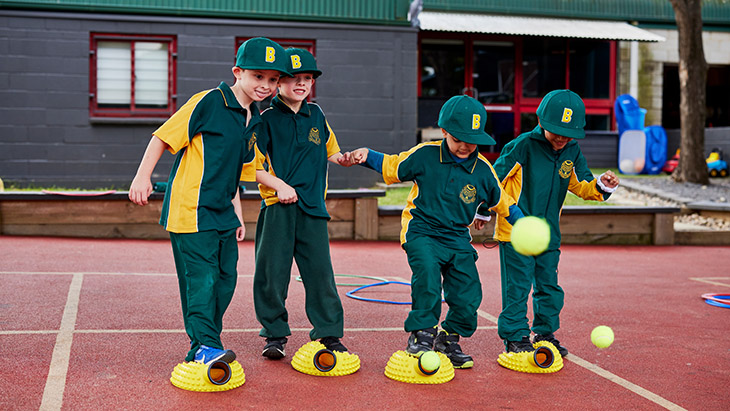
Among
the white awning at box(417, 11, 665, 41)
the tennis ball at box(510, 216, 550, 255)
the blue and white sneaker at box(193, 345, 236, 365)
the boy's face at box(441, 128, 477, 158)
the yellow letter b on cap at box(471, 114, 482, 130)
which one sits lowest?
the blue and white sneaker at box(193, 345, 236, 365)

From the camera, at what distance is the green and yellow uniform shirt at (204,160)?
3988 millimetres

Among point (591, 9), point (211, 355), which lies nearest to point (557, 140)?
point (211, 355)

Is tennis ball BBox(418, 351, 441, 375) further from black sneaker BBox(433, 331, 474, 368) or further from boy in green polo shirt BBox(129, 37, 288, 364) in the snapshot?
boy in green polo shirt BBox(129, 37, 288, 364)

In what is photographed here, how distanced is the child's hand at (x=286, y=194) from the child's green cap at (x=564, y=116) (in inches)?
66.6

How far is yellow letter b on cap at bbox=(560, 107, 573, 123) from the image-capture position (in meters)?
4.64

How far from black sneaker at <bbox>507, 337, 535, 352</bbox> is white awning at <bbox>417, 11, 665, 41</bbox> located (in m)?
13.0

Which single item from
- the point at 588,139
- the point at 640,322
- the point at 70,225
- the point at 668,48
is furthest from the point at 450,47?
the point at 640,322

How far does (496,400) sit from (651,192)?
486 inches

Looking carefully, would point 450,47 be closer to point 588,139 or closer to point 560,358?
point 588,139

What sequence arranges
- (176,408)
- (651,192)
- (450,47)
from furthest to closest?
1. (450,47)
2. (651,192)
3. (176,408)

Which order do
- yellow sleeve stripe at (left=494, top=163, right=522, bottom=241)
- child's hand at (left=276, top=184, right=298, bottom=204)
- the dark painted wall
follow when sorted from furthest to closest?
the dark painted wall, yellow sleeve stripe at (left=494, top=163, right=522, bottom=241), child's hand at (left=276, top=184, right=298, bottom=204)

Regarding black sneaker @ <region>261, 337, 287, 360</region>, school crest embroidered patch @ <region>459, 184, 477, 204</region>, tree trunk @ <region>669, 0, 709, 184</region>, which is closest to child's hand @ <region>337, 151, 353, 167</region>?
school crest embroidered patch @ <region>459, 184, 477, 204</region>

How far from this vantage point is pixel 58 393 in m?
3.73

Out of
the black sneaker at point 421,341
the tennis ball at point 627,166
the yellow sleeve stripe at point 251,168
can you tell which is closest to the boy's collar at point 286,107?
the yellow sleeve stripe at point 251,168
